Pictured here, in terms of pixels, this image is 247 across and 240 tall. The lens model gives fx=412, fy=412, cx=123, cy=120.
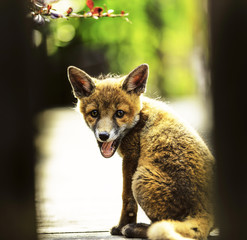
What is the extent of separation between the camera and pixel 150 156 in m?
3.81

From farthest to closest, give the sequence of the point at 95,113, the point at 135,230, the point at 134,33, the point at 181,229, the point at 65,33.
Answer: the point at 65,33, the point at 134,33, the point at 95,113, the point at 135,230, the point at 181,229

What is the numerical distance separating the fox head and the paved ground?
799 millimetres

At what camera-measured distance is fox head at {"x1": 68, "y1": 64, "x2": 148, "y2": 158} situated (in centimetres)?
404

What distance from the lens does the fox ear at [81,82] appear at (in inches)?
171

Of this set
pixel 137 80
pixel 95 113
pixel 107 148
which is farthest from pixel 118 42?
pixel 107 148

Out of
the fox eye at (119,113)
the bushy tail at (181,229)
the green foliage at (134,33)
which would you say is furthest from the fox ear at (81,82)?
the green foliage at (134,33)

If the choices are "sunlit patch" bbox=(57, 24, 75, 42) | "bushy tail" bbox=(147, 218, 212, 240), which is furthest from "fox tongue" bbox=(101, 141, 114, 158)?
"sunlit patch" bbox=(57, 24, 75, 42)
